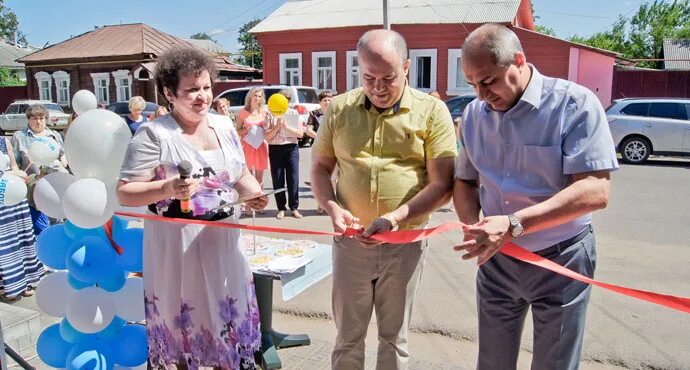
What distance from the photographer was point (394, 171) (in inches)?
98.2

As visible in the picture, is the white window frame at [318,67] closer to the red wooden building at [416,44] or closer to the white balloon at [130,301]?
the red wooden building at [416,44]

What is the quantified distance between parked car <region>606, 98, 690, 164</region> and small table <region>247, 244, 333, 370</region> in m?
11.5

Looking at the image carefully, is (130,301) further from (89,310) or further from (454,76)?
(454,76)

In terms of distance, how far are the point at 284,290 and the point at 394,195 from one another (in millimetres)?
1138

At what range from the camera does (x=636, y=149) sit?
1317 centimetres

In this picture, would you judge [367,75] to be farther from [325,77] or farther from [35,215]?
[325,77]

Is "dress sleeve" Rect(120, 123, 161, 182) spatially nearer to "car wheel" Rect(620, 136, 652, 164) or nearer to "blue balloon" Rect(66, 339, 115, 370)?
"blue balloon" Rect(66, 339, 115, 370)

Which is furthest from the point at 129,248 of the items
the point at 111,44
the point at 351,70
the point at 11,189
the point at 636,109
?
the point at 111,44

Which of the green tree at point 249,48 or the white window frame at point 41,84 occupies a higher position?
the green tree at point 249,48

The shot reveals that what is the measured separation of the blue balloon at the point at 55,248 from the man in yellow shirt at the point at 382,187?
4.88 feet

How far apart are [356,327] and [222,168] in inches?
40.0

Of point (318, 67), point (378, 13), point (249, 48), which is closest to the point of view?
point (378, 13)

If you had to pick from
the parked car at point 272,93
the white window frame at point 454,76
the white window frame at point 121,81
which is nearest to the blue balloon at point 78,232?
the parked car at point 272,93

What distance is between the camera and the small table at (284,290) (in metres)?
3.36
